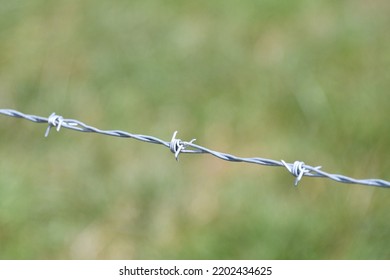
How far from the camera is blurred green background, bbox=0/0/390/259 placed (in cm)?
333

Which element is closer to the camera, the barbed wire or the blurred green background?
the barbed wire

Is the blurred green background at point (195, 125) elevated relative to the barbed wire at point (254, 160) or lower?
elevated

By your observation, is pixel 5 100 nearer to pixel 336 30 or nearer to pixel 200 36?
pixel 200 36

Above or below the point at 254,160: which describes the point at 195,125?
above

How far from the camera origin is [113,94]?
4117 mm

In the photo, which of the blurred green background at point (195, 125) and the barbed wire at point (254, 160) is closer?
the barbed wire at point (254, 160)

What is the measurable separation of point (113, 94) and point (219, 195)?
0.99 metres

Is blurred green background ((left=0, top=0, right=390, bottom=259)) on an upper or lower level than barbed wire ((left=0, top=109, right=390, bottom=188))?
upper

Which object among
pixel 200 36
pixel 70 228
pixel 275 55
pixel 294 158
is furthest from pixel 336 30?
pixel 70 228

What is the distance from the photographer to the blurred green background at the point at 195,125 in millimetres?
3326

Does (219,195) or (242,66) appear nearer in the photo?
(219,195)

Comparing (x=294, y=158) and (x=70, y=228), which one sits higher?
(x=294, y=158)

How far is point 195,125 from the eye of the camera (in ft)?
12.9
